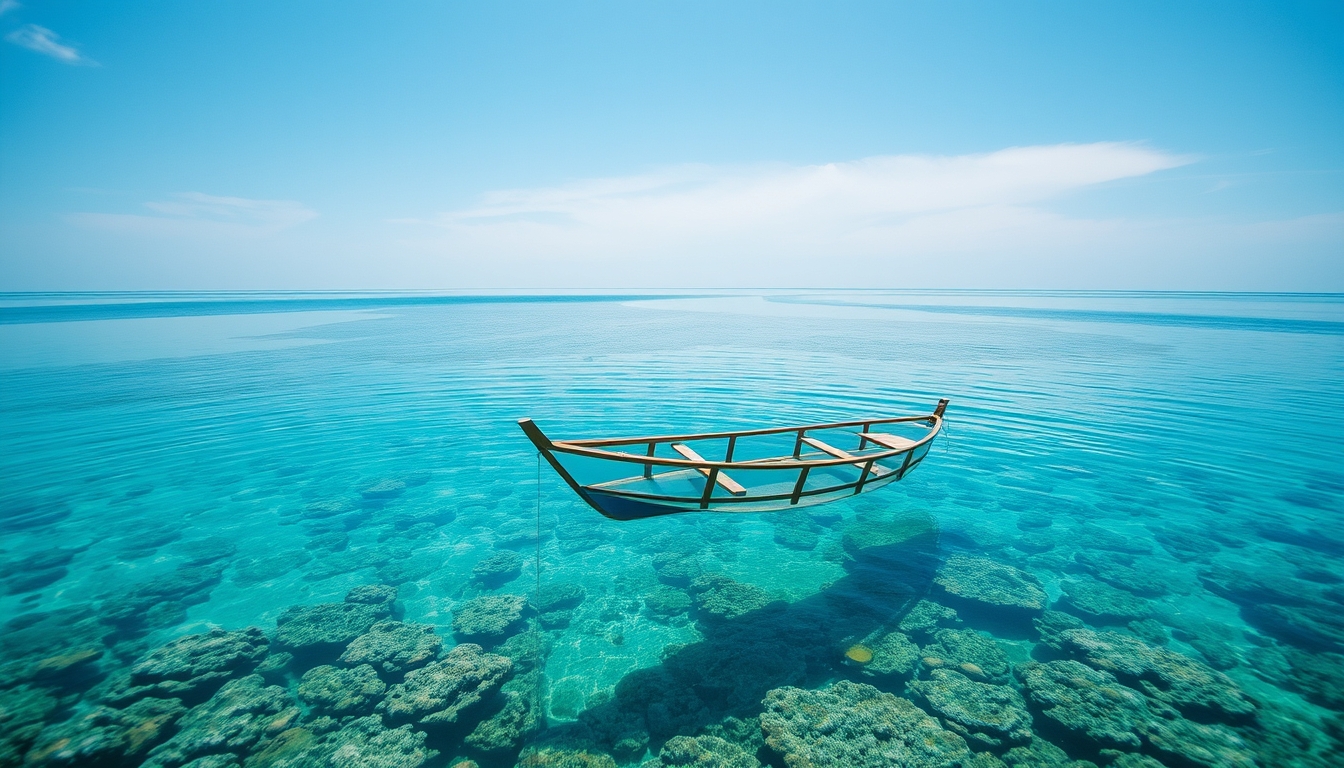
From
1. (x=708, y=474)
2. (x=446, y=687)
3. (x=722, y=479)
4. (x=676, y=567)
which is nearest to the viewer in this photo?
(x=446, y=687)

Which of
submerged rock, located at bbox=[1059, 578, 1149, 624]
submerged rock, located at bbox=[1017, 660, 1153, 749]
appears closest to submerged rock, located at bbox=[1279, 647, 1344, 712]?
submerged rock, located at bbox=[1059, 578, 1149, 624]

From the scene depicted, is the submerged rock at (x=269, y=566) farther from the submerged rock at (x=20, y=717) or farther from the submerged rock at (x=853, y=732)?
the submerged rock at (x=853, y=732)

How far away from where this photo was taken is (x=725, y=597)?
38.5 feet

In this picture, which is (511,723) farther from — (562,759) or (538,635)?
(538,635)

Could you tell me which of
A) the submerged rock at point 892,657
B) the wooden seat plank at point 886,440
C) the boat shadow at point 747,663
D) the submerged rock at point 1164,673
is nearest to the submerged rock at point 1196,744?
the submerged rock at point 1164,673

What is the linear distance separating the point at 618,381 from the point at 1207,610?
27498mm

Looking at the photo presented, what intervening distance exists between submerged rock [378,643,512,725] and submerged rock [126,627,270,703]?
3.27 metres

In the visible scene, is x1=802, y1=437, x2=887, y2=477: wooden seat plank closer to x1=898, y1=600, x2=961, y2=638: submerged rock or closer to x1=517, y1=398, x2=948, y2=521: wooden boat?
x1=517, y1=398, x2=948, y2=521: wooden boat

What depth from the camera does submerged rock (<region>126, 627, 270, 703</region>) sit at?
8.73m

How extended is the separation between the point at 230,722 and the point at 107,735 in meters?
1.61

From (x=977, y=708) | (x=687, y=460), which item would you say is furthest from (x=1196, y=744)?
(x=687, y=460)

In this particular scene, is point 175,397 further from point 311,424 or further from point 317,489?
point 317,489

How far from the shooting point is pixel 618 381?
108 ft

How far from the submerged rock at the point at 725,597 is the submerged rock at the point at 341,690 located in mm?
6633
